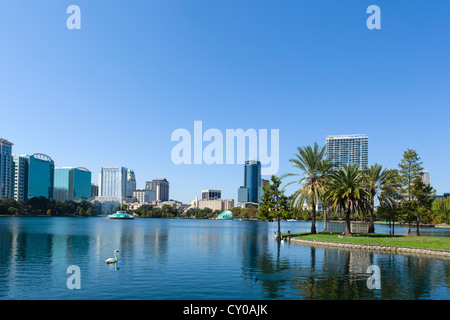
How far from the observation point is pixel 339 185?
5731 centimetres

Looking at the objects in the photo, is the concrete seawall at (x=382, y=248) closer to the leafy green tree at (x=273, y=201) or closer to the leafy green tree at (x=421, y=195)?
the leafy green tree at (x=273, y=201)

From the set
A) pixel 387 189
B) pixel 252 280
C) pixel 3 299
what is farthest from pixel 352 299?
pixel 387 189

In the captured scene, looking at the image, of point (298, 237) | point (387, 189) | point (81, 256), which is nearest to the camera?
point (81, 256)

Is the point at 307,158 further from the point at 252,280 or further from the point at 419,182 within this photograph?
the point at 252,280

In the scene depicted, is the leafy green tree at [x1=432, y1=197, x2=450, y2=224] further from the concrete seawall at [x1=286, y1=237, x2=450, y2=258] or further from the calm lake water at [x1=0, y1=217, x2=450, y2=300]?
the calm lake water at [x1=0, y1=217, x2=450, y2=300]

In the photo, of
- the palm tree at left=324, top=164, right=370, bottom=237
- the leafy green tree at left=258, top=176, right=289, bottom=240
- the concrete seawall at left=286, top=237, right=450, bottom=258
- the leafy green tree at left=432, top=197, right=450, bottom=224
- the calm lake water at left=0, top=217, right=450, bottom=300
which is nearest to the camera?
the calm lake water at left=0, top=217, right=450, bottom=300

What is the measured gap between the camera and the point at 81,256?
40.8 meters

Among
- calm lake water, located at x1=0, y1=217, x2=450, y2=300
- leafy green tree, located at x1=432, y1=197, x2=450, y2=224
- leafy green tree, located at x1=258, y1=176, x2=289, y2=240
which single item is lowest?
leafy green tree, located at x1=432, y1=197, x2=450, y2=224

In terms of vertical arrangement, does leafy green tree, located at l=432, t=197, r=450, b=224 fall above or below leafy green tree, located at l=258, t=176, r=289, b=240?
below

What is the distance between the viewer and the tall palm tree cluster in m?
56.4

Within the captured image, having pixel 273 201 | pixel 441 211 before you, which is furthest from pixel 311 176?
pixel 441 211

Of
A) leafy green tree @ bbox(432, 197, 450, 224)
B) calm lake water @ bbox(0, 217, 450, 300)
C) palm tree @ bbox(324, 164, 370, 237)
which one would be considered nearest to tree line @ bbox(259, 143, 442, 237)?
palm tree @ bbox(324, 164, 370, 237)

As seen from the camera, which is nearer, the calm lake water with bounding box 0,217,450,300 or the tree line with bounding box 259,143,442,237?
the calm lake water with bounding box 0,217,450,300
